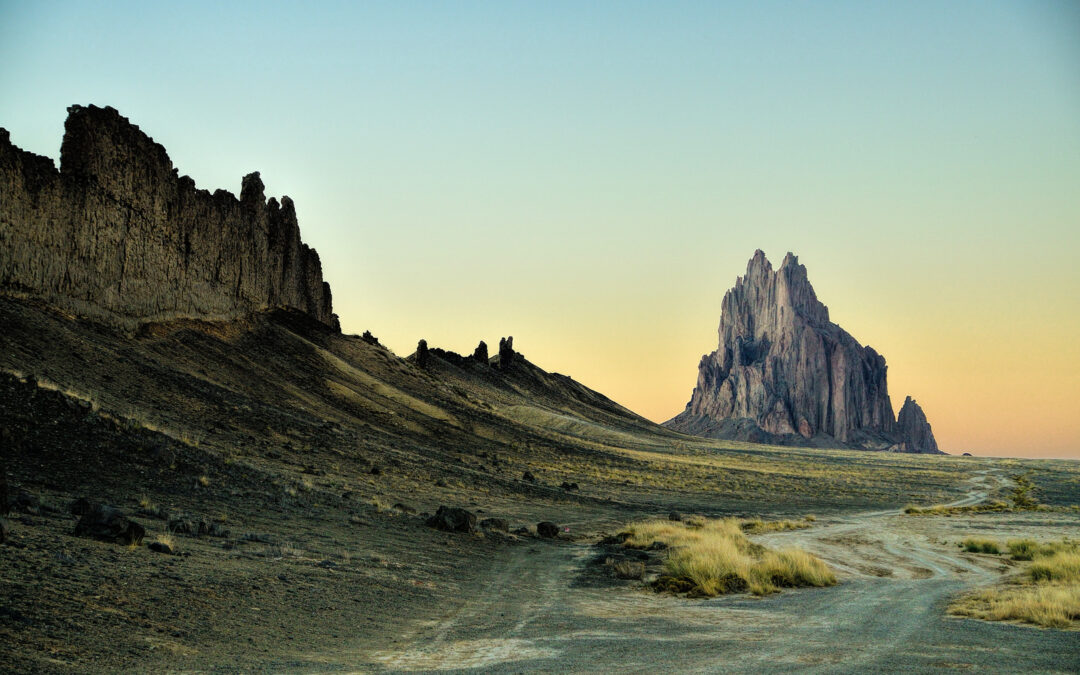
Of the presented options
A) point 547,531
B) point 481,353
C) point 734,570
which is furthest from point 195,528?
point 481,353

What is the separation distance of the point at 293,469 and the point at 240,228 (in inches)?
1093

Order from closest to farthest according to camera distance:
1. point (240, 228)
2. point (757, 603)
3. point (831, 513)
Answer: point (757, 603) < point (831, 513) < point (240, 228)

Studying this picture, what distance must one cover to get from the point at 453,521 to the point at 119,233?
2458 centimetres

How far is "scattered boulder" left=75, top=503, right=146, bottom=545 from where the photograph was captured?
12.9 meters

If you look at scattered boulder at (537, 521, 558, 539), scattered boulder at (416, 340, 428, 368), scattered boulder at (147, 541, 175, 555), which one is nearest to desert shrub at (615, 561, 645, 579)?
scattered boulder at (537, 521, 558, 539)

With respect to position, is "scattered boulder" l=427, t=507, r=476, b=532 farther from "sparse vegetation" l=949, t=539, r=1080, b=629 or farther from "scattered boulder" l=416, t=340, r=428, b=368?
"scattered boulder" l=416, t=340, r=428, b=368

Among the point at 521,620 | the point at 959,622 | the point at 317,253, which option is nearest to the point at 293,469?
the point at 521,620

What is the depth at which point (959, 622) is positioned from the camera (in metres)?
12.0

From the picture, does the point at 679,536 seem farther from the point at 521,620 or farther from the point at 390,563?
the point at 521,620

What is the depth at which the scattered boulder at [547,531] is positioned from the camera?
2611 centimetres

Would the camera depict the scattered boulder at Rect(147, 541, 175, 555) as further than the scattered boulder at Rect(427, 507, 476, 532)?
No

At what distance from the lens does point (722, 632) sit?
11859 mm

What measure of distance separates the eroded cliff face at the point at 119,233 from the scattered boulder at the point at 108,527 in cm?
2183

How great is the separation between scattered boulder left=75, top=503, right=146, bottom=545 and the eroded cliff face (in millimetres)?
21825
